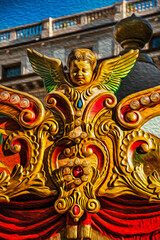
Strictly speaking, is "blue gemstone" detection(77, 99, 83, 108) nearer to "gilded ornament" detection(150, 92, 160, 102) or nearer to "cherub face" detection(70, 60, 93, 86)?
"cherub face" detection(70, 60, 93, 86)

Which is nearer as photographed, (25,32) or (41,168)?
(41,168)

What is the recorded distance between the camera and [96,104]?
12.9 ft

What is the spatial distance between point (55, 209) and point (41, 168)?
310mm

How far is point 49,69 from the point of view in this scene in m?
4.18

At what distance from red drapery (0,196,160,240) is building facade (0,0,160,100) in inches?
788

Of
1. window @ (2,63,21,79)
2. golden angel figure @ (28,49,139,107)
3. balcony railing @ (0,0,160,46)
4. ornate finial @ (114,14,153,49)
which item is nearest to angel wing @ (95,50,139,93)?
golden angel figure @ (28,49,139,107)

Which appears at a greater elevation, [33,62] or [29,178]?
[33,62]

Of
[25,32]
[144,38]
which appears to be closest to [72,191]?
[144,38]

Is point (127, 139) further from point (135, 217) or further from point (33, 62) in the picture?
point (33, 62)

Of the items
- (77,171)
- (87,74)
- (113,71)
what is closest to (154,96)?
(113,71)

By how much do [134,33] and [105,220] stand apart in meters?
2.36

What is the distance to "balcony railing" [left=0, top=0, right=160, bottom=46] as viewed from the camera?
2506 centimetres

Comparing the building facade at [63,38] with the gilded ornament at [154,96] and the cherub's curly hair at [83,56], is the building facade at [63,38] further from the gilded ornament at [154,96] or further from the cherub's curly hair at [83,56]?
the gilded ornament at [154,96]

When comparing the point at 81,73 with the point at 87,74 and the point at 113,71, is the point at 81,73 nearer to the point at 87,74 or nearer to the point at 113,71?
the point at 87,74
